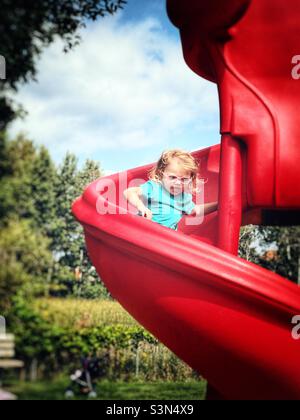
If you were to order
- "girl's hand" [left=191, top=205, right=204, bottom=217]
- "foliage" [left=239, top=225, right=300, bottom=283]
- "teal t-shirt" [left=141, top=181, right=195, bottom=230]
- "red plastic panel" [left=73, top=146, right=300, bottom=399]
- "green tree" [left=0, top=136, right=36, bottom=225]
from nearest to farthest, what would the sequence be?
"red plastic panel" [left=73, top=146, right=300, bottom=399], "green tree" [left=0, top=136, right=36, bottom=225], "teal t-shirt" [left=141, top=181, right=195, bottom=230], "girl's hand" [left=191, top=205, right=204, bottom=217], "foliage" [left=239, top=225, right=300, bottom=283]

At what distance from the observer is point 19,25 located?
6.67 ft

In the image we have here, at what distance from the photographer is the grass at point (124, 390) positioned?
6.11ft

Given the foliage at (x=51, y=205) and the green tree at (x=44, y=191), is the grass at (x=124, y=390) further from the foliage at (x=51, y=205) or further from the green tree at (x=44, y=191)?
the green tree at (x=44, y=191)

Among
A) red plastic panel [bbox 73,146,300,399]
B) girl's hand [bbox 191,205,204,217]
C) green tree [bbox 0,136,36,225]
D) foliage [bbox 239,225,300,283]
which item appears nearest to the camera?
red plastic panel [bbox 73,146,300,399]

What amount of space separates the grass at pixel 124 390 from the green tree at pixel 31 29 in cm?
124

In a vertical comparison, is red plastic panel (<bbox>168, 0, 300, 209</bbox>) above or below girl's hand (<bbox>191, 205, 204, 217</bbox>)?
above

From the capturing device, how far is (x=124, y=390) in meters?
2.07

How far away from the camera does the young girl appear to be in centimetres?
215

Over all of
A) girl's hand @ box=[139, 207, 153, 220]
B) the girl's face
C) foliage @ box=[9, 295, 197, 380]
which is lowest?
foliage @ box=[9, 295, 197, 380]

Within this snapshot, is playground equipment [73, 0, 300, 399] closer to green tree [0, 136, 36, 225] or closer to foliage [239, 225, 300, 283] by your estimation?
green tree [0, 136, 36, 225]

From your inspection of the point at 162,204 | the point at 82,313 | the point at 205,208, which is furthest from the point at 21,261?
the point at 205,208

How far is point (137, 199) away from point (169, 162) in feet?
0.98

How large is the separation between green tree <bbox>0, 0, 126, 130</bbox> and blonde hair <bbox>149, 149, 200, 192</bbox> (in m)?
0.77

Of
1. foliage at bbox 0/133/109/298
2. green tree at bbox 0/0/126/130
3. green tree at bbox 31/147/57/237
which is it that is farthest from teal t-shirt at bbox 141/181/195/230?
green tree at bbox 0/0/126/130
